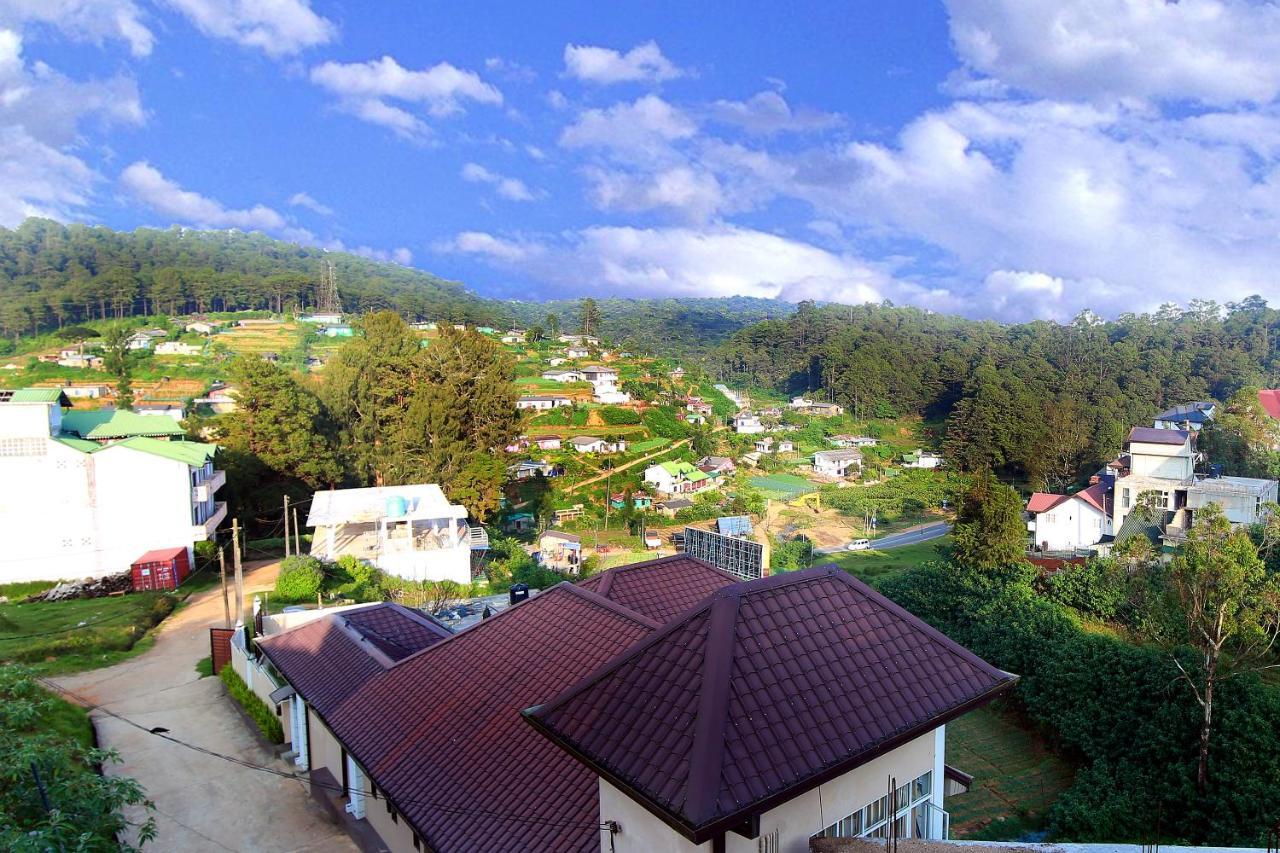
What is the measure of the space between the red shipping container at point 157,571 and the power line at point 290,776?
18.5 ft

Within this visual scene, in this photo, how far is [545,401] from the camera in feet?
169

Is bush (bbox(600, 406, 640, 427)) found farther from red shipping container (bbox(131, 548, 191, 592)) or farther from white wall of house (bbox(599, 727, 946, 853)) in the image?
white wall of house (bbox(599, 727, 946, 853))

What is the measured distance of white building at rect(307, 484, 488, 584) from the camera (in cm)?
1997

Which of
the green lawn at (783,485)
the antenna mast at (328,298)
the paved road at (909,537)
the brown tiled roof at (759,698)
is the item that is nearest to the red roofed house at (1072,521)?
the paved road at (909,537)

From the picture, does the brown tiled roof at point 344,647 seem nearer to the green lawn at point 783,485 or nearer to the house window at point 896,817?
the house window at point 896,817

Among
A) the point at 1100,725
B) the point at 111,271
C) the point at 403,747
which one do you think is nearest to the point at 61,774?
the point at 403,747

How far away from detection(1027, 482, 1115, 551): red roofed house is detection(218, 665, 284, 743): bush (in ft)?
88.8

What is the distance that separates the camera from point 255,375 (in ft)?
77.5

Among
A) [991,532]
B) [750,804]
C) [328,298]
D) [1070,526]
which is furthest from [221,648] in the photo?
[328,298]

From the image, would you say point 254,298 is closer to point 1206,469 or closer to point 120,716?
point 120,716

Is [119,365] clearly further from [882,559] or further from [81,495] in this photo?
[882,559]

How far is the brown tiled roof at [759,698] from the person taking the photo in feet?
11.2

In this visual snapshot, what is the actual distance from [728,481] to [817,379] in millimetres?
34469

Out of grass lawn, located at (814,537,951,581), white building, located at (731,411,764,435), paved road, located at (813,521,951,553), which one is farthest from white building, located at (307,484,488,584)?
white building, located at (731,411,764,435)
